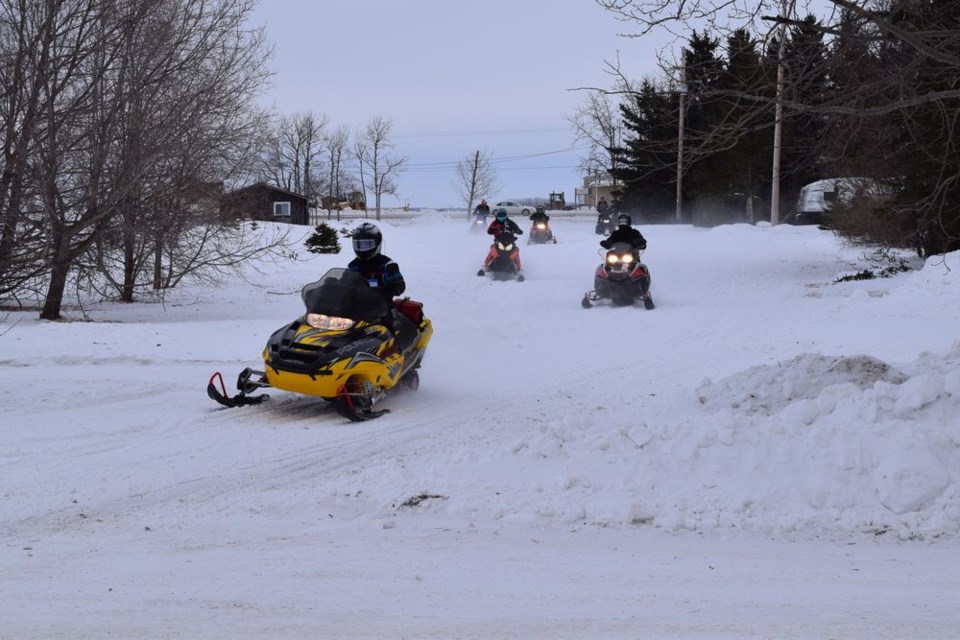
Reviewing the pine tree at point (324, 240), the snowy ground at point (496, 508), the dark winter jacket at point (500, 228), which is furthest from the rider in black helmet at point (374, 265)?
the pine tree at point (324, 240)

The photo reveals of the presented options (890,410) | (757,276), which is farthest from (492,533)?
(757,276)

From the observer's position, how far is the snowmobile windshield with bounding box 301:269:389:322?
29.9ft

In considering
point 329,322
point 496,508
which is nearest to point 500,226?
point 329,322

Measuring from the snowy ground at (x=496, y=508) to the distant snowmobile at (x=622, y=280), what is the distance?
7013 millimetres

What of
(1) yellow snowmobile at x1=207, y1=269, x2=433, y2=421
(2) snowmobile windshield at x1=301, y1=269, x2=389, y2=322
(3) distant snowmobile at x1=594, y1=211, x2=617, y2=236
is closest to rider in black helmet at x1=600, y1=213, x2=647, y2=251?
(1) yellow snowmobile at x1=207, y1=269, x2=433, y2=421

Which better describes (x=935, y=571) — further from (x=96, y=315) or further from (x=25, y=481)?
(x=96, y=315)

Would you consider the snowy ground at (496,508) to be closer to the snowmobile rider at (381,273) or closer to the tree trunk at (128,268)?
the snowmobile rider at (381,273)

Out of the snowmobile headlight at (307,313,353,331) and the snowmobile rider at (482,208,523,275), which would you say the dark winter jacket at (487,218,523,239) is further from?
the snowmobile headlight at (307,313,353,331)

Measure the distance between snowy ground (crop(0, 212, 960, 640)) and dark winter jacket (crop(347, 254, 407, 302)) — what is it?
1226 millimetres

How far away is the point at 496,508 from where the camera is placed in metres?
6.09

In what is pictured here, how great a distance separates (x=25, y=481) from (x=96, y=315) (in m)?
14.2

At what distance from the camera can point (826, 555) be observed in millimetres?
5371

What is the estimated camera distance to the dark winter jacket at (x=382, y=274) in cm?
992

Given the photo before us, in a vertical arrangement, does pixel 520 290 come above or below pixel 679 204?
below
